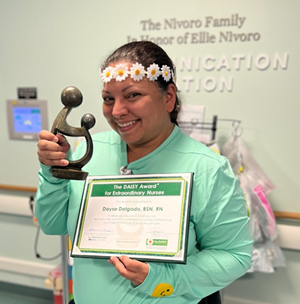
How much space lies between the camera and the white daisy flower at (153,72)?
0.88 meters

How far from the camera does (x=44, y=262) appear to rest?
253 cm

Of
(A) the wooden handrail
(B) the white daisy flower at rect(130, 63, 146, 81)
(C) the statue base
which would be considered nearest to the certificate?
(C) the statue base

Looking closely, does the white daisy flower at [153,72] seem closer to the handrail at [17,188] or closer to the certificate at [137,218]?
the certificate at [137,218]

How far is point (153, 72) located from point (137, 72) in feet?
0.16

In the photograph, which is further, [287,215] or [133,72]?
[287,215]

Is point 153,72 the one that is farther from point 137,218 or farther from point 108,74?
point 137,218

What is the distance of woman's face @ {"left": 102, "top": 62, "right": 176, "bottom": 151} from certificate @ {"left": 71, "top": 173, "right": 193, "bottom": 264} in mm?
131

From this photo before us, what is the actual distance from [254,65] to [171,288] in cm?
140

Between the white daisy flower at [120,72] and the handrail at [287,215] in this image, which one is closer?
the white daisy flower at [120,72]

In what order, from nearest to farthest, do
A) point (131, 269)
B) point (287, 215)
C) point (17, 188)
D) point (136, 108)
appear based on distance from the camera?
point (131, 269) < point (136, 108) < point (287, 215) < point (17, 188)

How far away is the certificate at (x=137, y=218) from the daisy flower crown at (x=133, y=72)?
282 millimetres

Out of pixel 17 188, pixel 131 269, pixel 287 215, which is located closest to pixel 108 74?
pixel 131 269

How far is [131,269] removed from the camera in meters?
0.76

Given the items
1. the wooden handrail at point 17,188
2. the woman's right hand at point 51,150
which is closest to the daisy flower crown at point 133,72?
the woman's right hand at point 51,150
